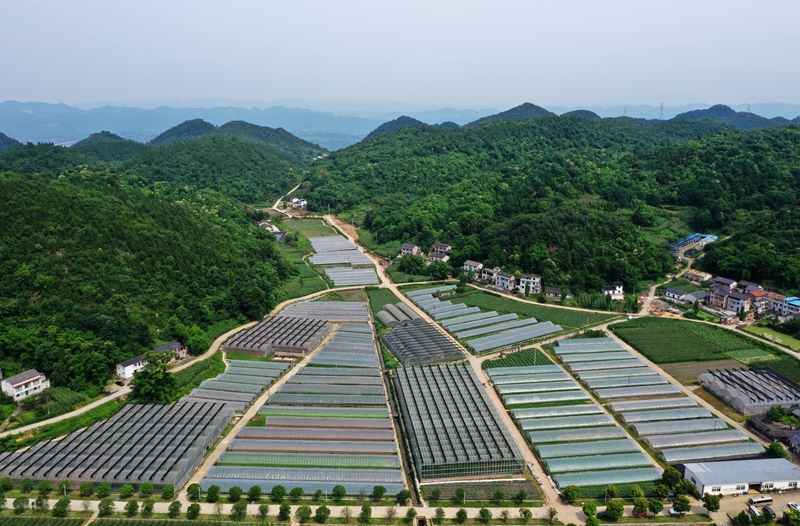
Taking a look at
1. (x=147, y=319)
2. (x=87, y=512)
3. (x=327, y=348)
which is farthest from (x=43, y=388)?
(x=327, y=348)

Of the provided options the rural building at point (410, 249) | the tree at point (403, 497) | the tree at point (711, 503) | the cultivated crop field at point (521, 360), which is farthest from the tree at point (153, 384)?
the rural building at point (410, 249)

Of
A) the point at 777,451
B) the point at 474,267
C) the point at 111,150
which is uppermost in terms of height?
the point at 111,150

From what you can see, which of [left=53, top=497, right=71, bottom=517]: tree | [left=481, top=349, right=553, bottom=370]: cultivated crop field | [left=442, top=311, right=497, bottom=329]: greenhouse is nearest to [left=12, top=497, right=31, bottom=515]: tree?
[left=53, top=497, right=71, bottom=517]: tree

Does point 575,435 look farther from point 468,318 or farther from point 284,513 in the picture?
point 468,318

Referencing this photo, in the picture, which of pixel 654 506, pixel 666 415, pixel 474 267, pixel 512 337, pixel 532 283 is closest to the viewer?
pixel 654 506

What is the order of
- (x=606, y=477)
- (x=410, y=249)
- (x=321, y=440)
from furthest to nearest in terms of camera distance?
(x=410, y=249), (x=321, y=440), (x=606, y=477)

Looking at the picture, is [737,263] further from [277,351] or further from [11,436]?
[11,436]

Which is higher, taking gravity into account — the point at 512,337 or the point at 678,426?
the point at 512,337

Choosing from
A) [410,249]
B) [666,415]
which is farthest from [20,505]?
[410,249]
